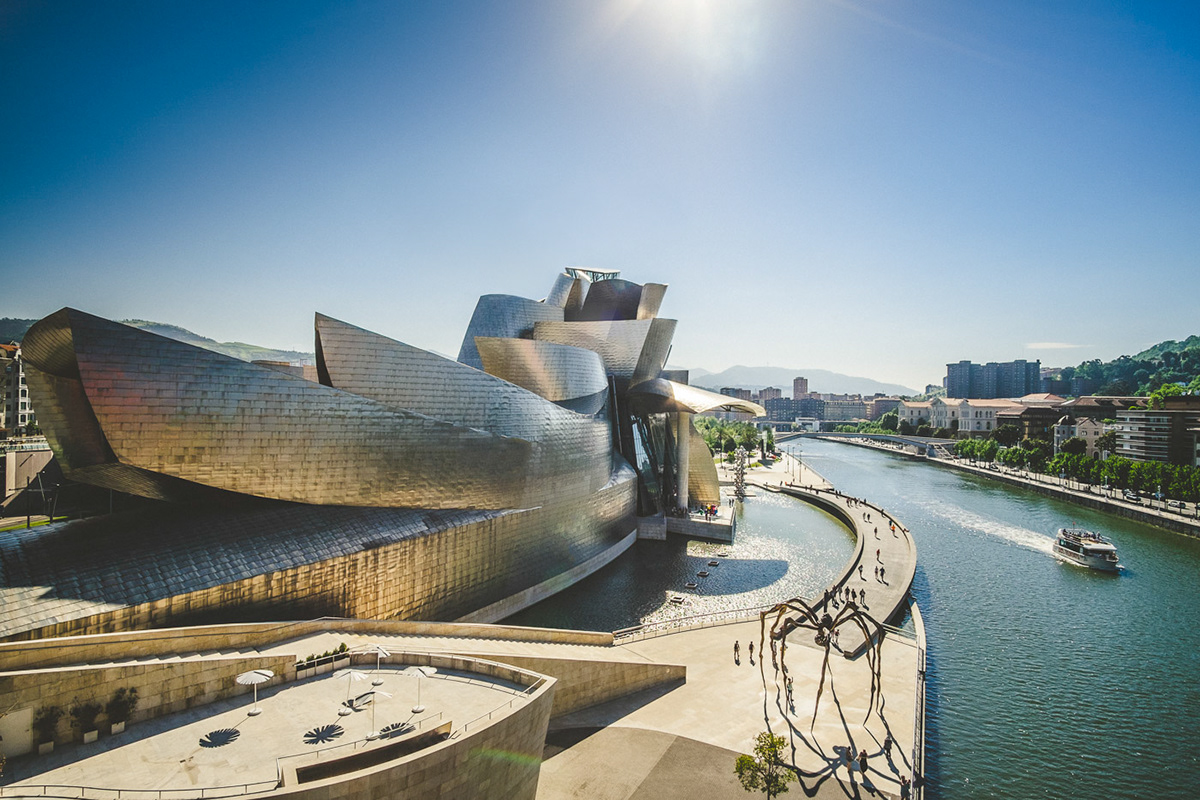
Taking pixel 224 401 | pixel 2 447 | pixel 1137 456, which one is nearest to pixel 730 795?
pixel 224 401

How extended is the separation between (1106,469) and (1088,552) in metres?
27.6

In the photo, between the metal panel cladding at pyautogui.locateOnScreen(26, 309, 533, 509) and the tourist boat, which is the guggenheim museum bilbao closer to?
the metal panel cladding at pyautogui.locateOnScreen(26, 309, 533, 509)

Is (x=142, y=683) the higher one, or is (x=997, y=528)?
(x=142, y=683)

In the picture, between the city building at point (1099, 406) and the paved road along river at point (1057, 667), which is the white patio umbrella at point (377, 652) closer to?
the paved road along river at point (1057, 667)

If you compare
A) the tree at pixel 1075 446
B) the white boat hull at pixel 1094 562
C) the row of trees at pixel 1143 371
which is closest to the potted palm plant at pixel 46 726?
the white boat hull at pixel 1094 562

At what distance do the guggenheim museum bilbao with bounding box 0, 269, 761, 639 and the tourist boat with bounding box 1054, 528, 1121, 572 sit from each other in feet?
83.3

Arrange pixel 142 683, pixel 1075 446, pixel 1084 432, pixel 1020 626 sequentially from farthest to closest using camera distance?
1. pixel 1084 432
2. pixel 1075 446
3. pixel 1020 626
4. pixel 142 683

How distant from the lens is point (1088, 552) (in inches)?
1167

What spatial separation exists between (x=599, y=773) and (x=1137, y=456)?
6594 cm

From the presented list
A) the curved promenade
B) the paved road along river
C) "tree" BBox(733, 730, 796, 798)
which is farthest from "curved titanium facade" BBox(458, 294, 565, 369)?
"tree" BBox(733, 730, 796, 798)

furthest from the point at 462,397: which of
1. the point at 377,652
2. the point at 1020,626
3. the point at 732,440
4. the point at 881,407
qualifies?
the point at 881,407

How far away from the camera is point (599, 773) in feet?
37.9

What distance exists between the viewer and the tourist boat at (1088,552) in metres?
29.4

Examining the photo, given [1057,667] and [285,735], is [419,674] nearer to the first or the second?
[285,735]
